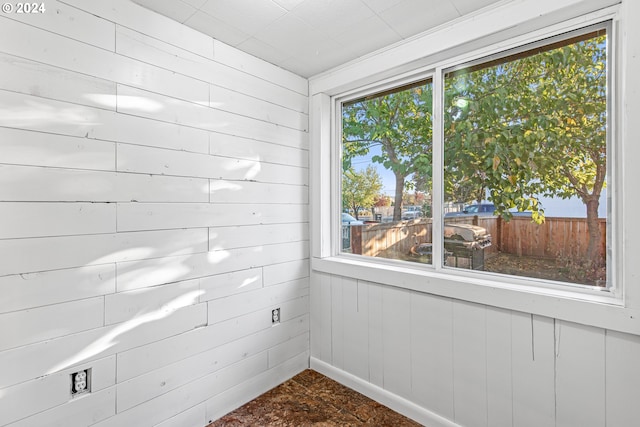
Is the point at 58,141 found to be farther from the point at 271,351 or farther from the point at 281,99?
the point at 271,351

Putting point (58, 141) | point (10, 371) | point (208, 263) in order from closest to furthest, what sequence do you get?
Answer: point (10, 371), point (58, 141), point (208, 263)

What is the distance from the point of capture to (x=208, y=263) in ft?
6.44

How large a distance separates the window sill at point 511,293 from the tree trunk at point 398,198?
1.13ft

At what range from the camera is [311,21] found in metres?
1.82

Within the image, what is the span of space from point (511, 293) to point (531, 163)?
0.70 metres

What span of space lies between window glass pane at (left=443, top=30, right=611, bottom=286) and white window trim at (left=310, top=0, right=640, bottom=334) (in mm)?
68

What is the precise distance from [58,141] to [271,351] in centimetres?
181

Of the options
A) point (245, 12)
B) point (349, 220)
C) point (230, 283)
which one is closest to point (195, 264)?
point (230, 283)

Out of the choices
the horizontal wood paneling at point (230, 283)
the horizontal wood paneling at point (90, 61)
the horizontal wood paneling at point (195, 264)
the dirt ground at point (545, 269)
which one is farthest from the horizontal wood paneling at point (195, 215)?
the dirt ground at point (545, 269)

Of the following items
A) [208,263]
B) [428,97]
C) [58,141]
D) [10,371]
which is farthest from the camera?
[428,97]

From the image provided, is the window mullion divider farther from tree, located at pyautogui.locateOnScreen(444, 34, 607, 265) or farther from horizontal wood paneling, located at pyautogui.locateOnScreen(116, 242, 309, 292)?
horizontal wood paneling, located at pyautogui.locateOnScreen(116, 242, 309, 292)

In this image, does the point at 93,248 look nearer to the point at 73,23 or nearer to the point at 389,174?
the point at 73,23

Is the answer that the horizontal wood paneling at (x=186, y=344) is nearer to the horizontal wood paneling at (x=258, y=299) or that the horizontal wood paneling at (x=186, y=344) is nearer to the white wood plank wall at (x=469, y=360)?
the horizontal wood paneling at (x=258, y=299)

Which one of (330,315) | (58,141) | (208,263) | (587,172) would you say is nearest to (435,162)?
(587,172)
